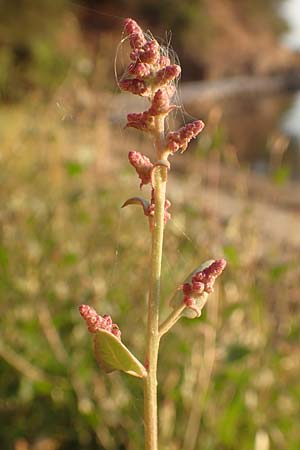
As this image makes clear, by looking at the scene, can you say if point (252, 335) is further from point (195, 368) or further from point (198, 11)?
point (198, 11)

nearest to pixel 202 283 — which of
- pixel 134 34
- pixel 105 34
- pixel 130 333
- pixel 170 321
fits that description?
pixel 170 321

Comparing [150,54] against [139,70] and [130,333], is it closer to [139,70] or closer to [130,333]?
[139,70]

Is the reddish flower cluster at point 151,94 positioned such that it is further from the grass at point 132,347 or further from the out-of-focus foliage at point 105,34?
the grass at point 132,347

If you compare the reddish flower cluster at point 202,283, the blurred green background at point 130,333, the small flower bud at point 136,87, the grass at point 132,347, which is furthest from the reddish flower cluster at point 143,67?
the grass at point 132,347

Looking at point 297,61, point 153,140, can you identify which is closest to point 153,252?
point 153,140

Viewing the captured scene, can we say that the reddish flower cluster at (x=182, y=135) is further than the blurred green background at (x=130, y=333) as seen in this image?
No
